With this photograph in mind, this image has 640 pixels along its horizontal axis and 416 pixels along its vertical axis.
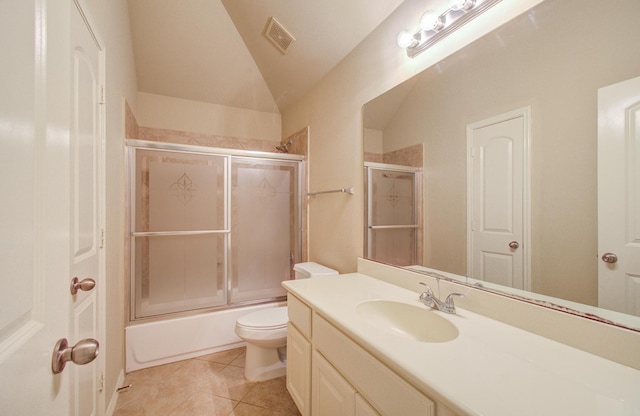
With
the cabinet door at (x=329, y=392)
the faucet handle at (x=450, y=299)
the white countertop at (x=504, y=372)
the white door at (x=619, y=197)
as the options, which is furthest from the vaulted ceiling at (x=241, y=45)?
the cabinet door at (x=329, y=392)

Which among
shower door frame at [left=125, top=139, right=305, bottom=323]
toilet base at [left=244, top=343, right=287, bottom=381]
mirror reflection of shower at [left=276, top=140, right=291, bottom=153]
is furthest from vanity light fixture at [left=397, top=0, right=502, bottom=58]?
toilet base at [left=244, top=343, right=287, bottom=381]

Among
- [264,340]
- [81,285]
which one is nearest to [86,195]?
[81,285]

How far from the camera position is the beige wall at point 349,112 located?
1307mm

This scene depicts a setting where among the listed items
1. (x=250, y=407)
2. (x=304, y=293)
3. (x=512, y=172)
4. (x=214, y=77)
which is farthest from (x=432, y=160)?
(x=214, y=77)

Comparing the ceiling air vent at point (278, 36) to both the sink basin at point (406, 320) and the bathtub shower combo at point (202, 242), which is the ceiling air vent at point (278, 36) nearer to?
the bathtub shower combo at point (202, 242)

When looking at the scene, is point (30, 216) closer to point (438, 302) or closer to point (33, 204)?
point (33, 204)

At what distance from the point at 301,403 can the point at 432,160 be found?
1403 mm

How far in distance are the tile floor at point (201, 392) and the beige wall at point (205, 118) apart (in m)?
2.21

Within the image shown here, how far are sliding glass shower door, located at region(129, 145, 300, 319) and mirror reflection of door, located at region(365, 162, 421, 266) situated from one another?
1.07 meters

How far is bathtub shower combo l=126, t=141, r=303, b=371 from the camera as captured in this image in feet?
6.82

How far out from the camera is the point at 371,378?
0.87 meters

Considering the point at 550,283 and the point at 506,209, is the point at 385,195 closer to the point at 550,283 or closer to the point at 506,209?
the point at 506,209

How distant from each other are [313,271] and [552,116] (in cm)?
164

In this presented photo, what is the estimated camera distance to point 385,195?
5.43 feet
